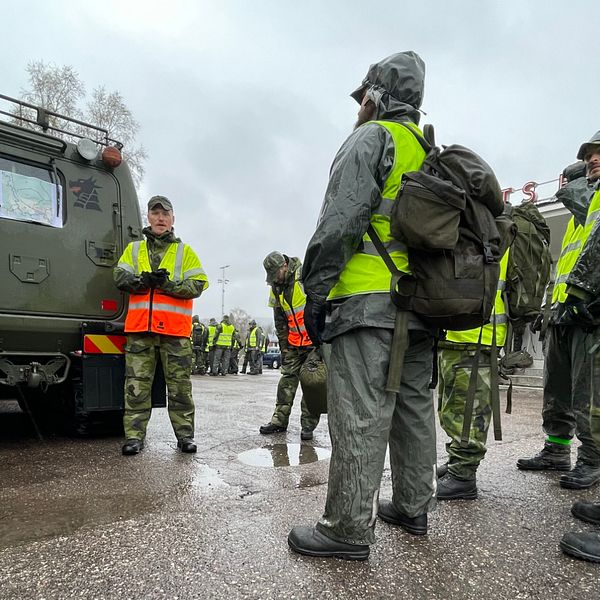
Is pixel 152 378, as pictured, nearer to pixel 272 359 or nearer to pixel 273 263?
pixel 273 263

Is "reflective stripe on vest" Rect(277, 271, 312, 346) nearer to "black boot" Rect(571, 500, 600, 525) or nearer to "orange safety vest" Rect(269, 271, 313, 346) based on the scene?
"orange safety vest" Rect(269, 271, 313, 346)

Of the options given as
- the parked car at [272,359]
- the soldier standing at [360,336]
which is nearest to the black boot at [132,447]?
the soldier standing at [360,336]

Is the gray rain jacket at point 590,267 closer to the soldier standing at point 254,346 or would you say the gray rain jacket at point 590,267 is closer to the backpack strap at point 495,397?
the backpack strap at point 495,397

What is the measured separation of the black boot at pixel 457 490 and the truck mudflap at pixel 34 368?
298 cm

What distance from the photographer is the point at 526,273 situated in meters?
3.13

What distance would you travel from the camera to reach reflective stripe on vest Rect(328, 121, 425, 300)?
2.09 meters

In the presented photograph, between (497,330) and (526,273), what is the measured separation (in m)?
0.42

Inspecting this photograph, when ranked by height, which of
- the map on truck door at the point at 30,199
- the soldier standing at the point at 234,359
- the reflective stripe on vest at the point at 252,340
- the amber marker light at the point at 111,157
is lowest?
the soldier standing at the point at 234,359

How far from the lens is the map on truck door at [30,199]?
3.95 meters

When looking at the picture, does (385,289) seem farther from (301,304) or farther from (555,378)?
(301,304)

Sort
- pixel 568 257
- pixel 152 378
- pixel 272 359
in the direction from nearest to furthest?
pixel 568 257, pixel 152 378, pixel 272 359

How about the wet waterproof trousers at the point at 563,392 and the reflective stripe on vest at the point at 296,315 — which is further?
the reflective stripe on vest at the point at 296,315

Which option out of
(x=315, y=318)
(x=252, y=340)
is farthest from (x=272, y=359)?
(x=315, y=318)

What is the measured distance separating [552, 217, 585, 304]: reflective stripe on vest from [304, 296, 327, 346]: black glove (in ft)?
6.32
